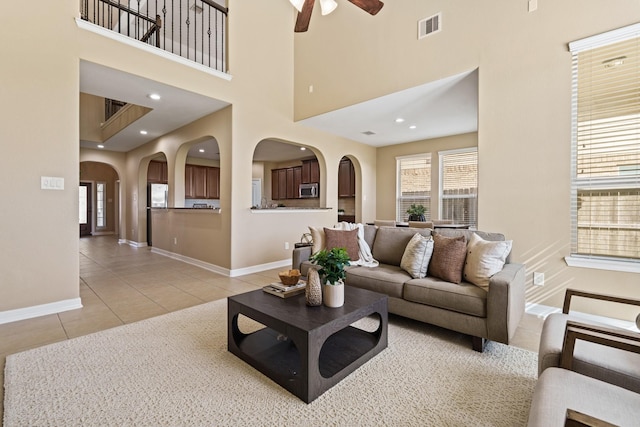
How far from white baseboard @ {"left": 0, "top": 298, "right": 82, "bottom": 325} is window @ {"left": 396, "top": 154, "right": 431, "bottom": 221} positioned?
20.4 feet

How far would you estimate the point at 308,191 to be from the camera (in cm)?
829

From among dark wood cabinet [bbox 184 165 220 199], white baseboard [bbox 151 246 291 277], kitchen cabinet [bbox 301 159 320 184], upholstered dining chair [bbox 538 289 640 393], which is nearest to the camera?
upholstered dining chair [bbox 538 289 640 393]

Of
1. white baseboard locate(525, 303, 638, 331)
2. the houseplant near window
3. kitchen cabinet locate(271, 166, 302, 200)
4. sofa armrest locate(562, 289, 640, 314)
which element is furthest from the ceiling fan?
kitchen cabinet locate(271, 166, 302, 200)

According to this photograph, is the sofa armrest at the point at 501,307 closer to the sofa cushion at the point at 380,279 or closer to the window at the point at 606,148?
the sofa cushion at the point at 380,279

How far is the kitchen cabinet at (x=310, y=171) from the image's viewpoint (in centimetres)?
820

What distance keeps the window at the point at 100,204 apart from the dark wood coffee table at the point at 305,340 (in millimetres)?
11575

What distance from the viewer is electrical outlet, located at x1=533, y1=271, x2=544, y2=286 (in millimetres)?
3006

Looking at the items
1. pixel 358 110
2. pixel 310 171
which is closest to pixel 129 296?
pixel 358 110

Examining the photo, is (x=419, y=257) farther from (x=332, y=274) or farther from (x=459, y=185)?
(x=459, y=185)

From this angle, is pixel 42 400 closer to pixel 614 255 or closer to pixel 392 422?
pixel 392 422

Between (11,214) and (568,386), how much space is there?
434 cm

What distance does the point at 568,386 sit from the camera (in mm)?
1143

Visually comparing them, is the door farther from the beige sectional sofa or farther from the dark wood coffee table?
the beige sectional sofa

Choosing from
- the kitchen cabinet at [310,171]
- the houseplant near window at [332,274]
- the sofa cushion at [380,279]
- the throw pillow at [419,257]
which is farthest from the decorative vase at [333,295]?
the kitchen cabinet at [310,171]
